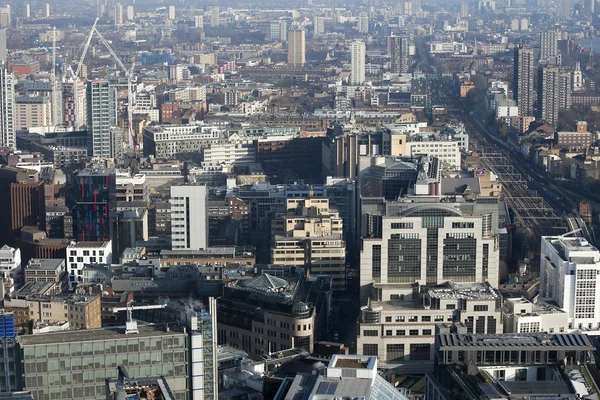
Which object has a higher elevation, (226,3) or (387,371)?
(226,3)

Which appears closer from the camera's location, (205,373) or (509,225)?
(205,373)

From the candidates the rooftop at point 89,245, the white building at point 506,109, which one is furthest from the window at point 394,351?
the white building at point 506,109

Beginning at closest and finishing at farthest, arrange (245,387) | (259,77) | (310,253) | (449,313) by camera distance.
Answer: (245,387) < (449,313) < (310,253) < (259,77)

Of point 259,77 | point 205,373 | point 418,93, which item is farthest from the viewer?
point 259,77

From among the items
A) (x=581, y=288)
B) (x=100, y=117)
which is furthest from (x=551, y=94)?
(x=581, y=288)

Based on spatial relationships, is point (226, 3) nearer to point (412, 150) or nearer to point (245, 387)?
point (412, 150)

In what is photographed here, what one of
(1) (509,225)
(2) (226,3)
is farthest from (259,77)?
(2) (226,3)

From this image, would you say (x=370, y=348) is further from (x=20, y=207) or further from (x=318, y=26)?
(x=318, y=26)
